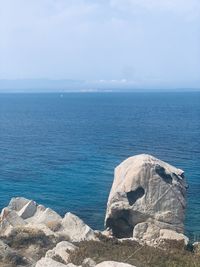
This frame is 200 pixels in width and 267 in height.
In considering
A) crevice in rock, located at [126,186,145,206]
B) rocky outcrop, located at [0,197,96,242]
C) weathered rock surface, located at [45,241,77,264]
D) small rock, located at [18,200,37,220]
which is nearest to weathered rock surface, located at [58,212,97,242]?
rocky outcrop, located at [0,197,96,242]

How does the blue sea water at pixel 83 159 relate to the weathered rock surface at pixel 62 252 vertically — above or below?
below

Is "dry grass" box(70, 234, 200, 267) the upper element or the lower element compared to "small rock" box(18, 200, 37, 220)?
upper

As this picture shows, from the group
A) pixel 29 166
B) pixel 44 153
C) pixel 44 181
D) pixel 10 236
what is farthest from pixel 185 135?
pixel 10 236

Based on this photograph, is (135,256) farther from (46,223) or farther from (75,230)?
(46,223)

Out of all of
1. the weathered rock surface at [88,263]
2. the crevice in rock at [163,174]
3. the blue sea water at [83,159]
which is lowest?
the blue sea water at [83,159]

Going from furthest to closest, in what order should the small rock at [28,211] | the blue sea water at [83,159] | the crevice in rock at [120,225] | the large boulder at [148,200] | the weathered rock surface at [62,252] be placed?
1. the blue sea water at [83,159]
2. the small rock at [28,211]
3. the crevice in rock at [120,225]
4. the large boulder at [148,200]
5. the weathered rock surface at [62,252]

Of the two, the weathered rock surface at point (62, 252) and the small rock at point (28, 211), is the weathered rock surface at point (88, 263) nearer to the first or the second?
the weathered rock surface at point (62, 252)

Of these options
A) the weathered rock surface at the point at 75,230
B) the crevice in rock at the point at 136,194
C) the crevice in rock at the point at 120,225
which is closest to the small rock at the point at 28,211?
the weathered rock surface at the point at 75,230

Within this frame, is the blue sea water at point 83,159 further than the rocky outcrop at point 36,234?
Yes

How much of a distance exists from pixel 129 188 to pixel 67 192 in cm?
2172

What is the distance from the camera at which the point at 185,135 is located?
105750 mm

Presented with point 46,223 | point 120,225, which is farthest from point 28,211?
point 120,225

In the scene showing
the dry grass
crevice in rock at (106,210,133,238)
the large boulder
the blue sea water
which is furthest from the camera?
the blue sea water

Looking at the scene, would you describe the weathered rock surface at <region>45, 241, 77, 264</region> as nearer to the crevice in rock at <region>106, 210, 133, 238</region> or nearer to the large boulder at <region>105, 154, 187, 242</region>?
the large boulder at <region>105, 154, 187, 242</region>
